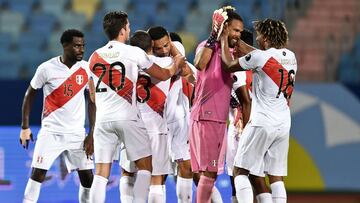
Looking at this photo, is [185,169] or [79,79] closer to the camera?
[185,169]

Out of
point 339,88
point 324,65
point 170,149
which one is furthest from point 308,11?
point 170,149

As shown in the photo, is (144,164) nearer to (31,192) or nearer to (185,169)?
(185,169)

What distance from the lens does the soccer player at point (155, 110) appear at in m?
8.83

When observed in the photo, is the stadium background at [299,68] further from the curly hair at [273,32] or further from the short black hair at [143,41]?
the curly hair at [273,32]

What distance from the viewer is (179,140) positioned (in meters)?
9.31

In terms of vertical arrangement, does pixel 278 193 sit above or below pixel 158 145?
below

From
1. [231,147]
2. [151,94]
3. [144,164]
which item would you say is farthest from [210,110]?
[231,147]

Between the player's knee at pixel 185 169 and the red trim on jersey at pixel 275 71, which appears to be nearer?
the red trim on jersey at pixel 275 71

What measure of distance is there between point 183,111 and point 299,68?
538 centimetres

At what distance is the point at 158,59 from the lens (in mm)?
8859

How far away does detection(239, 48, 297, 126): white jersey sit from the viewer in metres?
8.16

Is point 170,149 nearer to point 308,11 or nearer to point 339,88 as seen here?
point 339,88

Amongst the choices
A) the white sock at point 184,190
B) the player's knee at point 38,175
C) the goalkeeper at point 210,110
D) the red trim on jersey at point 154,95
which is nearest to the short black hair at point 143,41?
the red trim on jersey at point 154,95

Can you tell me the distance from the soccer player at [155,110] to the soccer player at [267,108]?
0.82 meters
